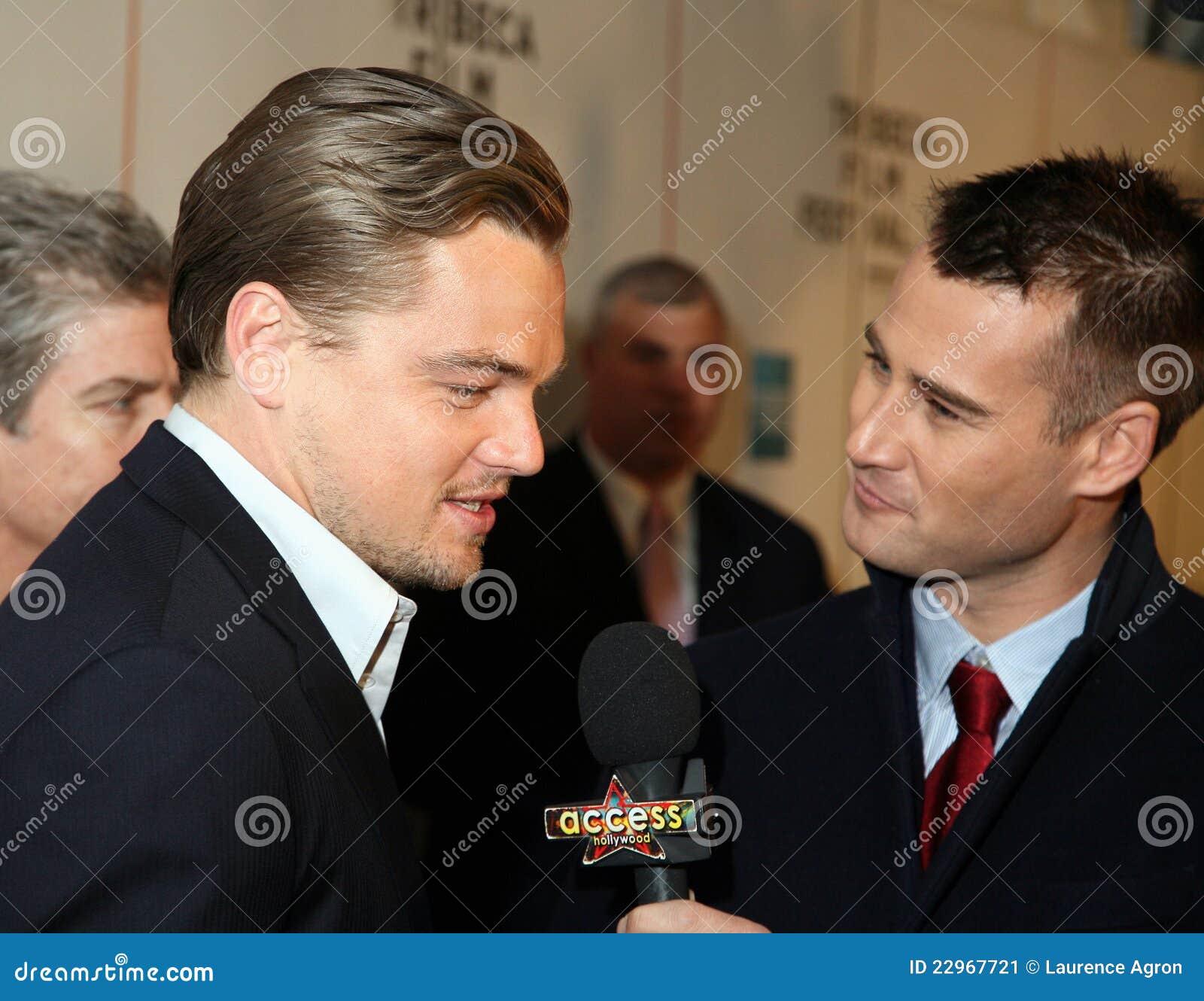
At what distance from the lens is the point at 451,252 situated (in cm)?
122

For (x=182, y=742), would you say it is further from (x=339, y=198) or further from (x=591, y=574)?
(x=591, y=574)

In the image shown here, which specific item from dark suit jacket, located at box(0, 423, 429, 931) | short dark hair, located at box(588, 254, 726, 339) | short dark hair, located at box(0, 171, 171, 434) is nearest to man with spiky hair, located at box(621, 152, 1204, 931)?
dark suit jacket, located at box(0, 423, 429, 931)

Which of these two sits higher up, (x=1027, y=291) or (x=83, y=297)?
(x=1027, y=291)

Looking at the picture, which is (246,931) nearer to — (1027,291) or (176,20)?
(1027,291)

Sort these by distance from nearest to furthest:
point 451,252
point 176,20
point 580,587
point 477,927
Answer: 1. point 451,252
2. point 176,20
3. point 477,927
4. point 580,587

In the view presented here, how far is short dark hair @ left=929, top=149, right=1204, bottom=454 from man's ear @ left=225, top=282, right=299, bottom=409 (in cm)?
80

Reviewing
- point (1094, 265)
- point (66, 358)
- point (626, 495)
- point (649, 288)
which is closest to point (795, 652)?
point (1094, 265)

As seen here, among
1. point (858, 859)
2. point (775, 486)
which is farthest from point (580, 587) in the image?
point (858, 859)

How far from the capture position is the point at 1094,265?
4.91 feet

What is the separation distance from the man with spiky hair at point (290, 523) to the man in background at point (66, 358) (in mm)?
358

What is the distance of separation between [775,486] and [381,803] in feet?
6.97

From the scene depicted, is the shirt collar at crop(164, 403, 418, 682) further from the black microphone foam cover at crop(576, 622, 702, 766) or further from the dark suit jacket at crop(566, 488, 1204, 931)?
the dark suit jacket at crop(566, 488, 1204, 931)

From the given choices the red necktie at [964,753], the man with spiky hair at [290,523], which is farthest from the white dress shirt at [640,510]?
the man with spiky hair at [290,523]

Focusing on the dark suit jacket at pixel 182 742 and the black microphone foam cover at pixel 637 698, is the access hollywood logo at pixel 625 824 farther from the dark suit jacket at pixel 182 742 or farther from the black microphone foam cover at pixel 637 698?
the dark suit jacket at pixel 182 742
